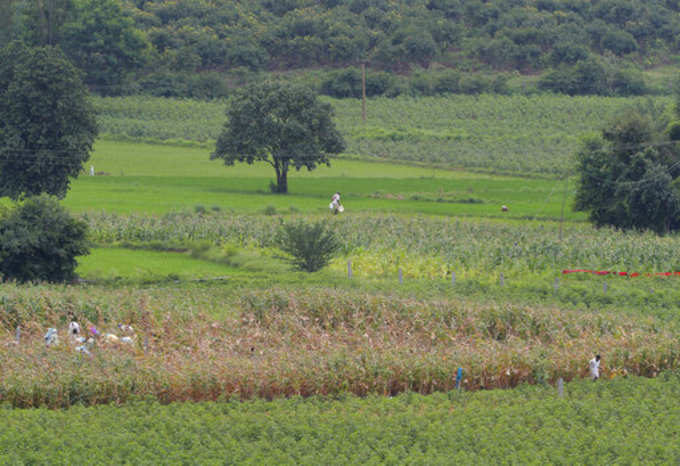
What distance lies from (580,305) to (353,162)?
48.1 m

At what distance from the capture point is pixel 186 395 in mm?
23359

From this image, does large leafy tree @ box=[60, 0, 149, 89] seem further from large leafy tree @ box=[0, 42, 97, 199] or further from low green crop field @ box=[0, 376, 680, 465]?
low green crop field @ box=[0, 376, 680, 465]

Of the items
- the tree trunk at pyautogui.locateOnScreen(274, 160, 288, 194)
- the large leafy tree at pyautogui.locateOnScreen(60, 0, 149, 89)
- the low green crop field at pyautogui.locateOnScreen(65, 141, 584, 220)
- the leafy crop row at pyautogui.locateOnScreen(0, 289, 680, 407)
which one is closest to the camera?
the leafy crop row at pyautogui.locateOnScreen(0, 289, 680, 407)

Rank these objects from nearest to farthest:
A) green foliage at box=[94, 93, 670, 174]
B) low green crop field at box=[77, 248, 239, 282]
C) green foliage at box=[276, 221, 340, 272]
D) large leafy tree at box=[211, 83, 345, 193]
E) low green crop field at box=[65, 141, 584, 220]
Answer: low green crop field at box=[77, 248, 239, 282] < green foliage at box=[276, 221, 340, 272] < low green crop field at box=[65, 141, 584, 220] < large leafy tree at box=[211, 83, 345, 193] < green foliage at box=[94, 93, 670, 174]

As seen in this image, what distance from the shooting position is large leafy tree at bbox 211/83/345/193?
63.4 metres

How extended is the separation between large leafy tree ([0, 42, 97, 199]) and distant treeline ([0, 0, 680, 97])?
46128mm

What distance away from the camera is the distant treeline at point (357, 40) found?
341 ft

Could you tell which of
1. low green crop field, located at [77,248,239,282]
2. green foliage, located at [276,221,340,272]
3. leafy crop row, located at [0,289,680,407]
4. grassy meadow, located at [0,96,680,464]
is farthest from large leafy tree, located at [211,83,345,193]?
leafy crop row, located at [0,289,680,407]

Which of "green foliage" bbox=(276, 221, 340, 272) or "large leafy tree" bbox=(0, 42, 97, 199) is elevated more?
"large leafy tree" bbox=(0, 42, 97, 199)

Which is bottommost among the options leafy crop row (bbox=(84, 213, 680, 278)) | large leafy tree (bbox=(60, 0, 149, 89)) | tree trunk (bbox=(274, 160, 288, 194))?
leafy crop row (bbox=(84, 213, 680, 278))

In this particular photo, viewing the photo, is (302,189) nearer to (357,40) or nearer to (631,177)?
(631,177)

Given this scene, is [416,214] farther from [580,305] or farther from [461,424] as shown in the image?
[461,424]

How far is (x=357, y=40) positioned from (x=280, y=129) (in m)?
59.3

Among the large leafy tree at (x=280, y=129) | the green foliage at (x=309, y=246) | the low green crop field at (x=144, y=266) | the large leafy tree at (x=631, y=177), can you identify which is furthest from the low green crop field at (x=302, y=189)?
the green foliage at (x=309, y=246)
